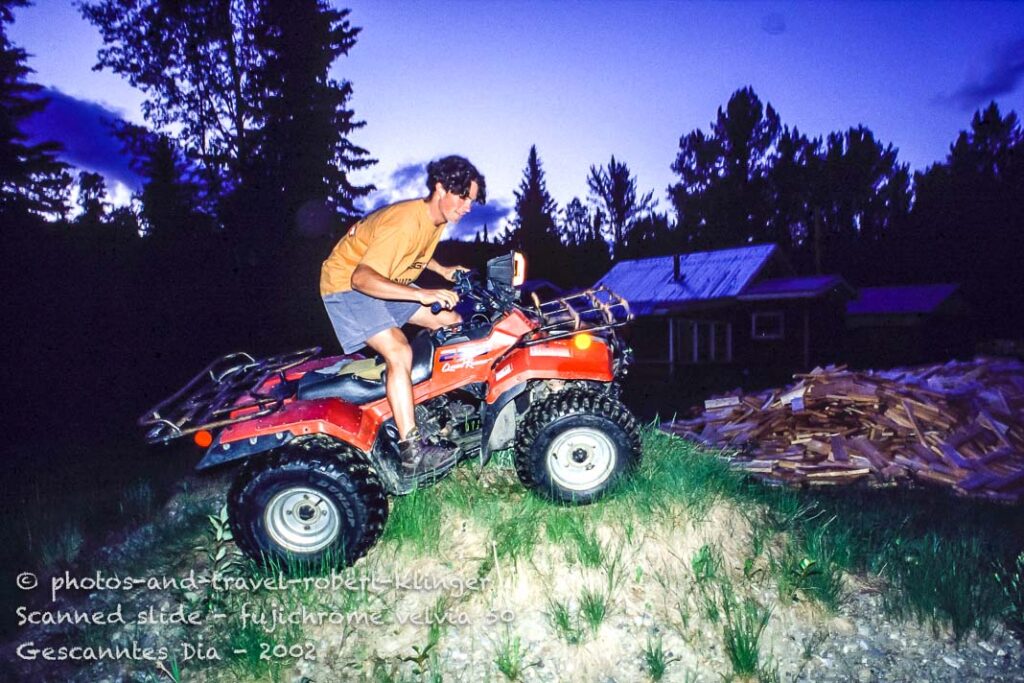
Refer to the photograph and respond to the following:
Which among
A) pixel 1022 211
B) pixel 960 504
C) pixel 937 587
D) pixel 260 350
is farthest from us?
pixel 1022 211

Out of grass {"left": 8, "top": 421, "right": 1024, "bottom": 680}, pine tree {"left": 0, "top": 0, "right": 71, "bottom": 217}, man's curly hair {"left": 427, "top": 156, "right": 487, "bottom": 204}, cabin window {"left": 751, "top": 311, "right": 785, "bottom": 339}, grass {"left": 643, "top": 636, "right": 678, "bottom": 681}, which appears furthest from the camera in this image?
cabin window {"left": 751, "top": 311, "right": 785, "bottom": 339}

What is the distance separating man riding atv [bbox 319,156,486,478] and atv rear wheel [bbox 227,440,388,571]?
403 mm

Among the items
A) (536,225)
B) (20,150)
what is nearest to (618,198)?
(536,225)

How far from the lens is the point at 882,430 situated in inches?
361

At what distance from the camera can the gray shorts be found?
14.0 feet

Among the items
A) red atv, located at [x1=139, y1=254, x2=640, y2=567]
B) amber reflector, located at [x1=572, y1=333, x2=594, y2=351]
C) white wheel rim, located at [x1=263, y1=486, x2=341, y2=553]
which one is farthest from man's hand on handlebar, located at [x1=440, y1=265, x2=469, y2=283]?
white wheel rim, located at [x1=263, y1=486, x2=341, y2=553]

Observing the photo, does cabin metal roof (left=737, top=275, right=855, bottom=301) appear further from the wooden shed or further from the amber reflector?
the amber reflector

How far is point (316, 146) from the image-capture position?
79.0 feet

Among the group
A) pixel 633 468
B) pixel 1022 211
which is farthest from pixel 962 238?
pixel 633 468

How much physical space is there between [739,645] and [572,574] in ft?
3.28

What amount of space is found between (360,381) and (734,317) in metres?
24.5

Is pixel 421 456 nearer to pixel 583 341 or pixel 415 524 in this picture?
pixel 415 524

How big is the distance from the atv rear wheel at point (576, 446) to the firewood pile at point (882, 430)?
336 centimetres

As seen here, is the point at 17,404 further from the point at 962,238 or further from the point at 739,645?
the point at 962,238
